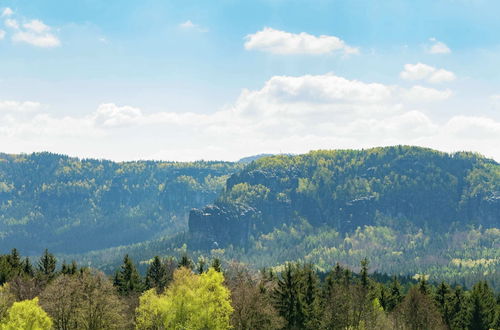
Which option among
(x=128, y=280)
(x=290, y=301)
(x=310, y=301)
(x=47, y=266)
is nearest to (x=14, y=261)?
(x=47, y=266)

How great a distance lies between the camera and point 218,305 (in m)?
88.8

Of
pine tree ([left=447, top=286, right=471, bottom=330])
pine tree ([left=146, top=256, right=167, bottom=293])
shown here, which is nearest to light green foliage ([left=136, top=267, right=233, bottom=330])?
→ pine tree ([left=146, top=256, right=167, bottom=293])

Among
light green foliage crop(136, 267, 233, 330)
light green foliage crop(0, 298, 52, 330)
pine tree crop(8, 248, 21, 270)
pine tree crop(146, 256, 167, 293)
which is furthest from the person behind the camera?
pine tree crop(146, 256, 167, 293)

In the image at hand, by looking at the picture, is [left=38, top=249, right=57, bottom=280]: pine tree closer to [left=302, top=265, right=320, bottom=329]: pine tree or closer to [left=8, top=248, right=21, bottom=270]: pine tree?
[left=8, top=248, right=21, bottom=270]: pine tree

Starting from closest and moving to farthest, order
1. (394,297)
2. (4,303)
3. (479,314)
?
(4,303), (479,314), (394,297)

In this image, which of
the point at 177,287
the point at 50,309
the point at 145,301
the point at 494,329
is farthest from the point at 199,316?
the point at 494,329

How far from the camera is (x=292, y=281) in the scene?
98.4 meters

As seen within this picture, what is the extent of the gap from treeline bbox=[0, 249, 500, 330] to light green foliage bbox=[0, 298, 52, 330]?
0.13m

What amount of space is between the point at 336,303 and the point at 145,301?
108 feet

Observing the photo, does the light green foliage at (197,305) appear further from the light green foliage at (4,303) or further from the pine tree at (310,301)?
the light green foliage at (4,303)

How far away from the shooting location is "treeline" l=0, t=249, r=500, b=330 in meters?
87.7

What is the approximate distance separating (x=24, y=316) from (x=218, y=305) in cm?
2759

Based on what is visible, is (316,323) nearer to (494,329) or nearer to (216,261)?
(216,261)

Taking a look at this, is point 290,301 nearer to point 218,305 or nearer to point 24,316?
point 218,305
